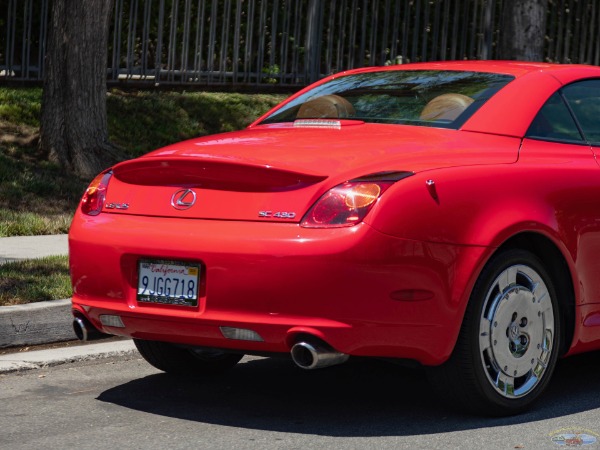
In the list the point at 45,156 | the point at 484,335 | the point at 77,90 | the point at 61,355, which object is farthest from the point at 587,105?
the point at 45,156

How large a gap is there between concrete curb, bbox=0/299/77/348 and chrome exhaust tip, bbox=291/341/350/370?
2.28 metres

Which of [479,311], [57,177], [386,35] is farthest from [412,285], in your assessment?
[386,35]

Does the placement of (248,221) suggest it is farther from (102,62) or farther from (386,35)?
(386,35)

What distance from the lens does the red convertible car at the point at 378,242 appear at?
4.96 meters

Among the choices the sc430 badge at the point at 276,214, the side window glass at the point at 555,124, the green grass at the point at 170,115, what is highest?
the side window glass at the point at 555,124

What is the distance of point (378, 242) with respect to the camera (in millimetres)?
4926

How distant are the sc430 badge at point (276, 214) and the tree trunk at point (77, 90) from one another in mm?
6865

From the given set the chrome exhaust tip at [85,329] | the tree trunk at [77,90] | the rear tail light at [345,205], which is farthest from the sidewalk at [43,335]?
the tree trunk at [77,90]

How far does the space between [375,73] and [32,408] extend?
7.79 ft

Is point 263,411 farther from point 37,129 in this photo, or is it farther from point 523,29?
point 523,29

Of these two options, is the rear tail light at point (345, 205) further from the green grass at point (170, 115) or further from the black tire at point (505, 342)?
the green grass at point (170, 115)

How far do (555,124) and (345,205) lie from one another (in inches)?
56.6

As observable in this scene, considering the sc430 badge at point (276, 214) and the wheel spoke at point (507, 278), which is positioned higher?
the sc430 badge at point (276, 214)

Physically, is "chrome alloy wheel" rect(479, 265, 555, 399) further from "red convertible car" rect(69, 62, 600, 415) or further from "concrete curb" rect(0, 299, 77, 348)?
"concrete curb" rect(0, 299, 77, 348)
